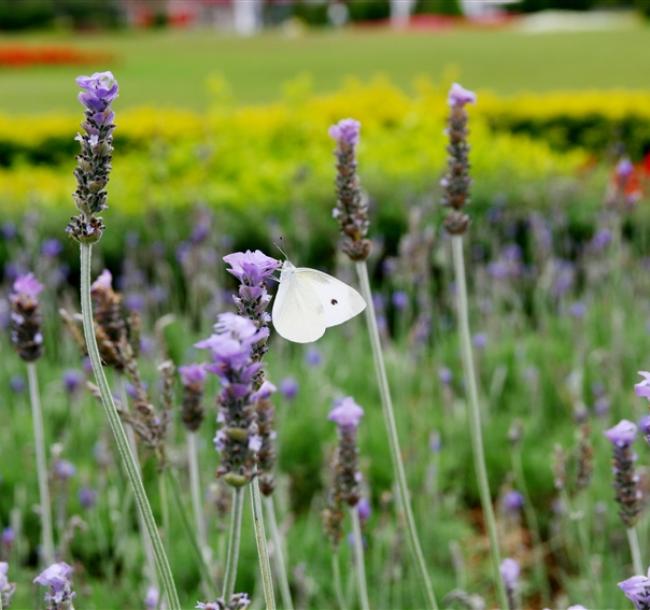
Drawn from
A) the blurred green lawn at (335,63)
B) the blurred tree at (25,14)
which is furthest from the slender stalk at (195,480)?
the blurred tree at (25,14)

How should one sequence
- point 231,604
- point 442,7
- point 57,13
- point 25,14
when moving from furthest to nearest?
1. point 442,7
2. point 57,13
3. point 25,14
4. point 231,604

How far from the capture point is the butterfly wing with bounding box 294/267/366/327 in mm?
1800

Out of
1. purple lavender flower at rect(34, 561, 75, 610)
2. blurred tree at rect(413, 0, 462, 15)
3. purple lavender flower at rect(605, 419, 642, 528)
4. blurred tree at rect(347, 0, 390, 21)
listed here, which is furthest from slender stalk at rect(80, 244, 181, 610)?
blurred tree at rect(413, 0, 462, 15)

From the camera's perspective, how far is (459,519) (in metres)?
3.96

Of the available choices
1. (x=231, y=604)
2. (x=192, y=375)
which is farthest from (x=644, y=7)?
(x=231, y=604)

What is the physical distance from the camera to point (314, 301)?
71.4 inches

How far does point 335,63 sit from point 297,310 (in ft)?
97.7

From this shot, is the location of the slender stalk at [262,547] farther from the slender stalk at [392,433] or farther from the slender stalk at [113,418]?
the slender stalk at [392,433]

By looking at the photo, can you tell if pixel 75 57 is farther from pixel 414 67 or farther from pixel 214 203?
pixel 214 203

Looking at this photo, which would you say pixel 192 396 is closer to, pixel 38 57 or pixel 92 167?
pixel 92 167

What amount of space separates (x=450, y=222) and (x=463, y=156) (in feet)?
0.47

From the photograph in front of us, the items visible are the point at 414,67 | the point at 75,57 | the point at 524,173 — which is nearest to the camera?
the point at 524,173

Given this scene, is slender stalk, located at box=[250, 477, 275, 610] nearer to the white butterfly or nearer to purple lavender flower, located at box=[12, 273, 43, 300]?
the white butterfly

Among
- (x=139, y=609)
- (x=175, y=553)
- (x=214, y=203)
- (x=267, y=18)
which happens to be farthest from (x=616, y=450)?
(x=267, y=18)
